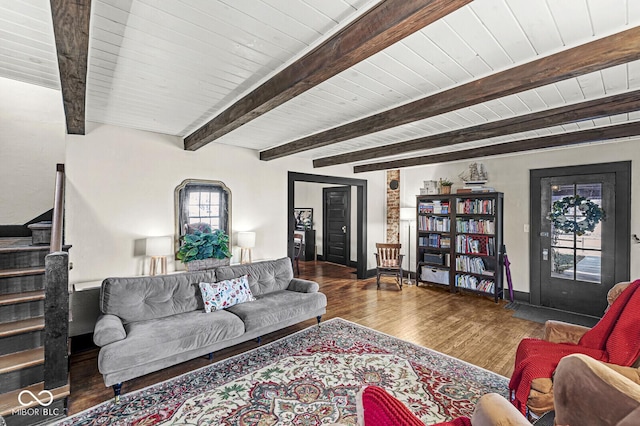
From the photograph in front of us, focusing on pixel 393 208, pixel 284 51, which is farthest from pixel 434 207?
pixel 284 51

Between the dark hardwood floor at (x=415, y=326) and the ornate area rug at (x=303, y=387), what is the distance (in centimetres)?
21

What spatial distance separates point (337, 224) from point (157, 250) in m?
5.09

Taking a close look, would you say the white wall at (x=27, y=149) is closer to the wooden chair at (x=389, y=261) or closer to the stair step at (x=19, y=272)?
the stair step at (x=19, y=272)

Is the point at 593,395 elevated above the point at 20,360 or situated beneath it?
elevated above

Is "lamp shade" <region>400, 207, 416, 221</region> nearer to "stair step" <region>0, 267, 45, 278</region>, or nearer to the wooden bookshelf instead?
the wooden bookshelf

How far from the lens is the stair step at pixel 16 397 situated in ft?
6.62

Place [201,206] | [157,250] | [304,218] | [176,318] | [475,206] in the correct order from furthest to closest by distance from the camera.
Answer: [304,218]
[475,206]
[201,206]
[157,250]
[176,318]

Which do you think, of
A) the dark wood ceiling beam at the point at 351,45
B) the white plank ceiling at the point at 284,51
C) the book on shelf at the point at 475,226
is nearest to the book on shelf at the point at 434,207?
the book on shelf at the point at 475,226

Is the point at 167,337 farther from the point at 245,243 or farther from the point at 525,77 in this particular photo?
the point at 525,77

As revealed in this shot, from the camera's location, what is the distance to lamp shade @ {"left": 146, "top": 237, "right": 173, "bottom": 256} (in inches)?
143

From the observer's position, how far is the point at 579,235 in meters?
4.45

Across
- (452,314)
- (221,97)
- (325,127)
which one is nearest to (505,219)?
(452,314)

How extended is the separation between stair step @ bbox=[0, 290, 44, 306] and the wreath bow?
6.29m

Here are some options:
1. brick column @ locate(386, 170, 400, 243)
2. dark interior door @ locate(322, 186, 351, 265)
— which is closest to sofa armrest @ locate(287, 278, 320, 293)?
brick column @ locate(386, 170, 400, 243)
